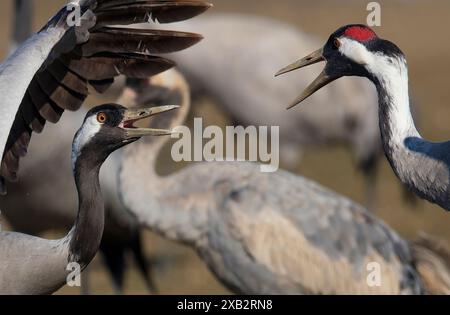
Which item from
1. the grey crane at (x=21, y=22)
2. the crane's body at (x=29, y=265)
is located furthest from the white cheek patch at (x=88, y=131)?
the grey crane at (x=21, y=22)

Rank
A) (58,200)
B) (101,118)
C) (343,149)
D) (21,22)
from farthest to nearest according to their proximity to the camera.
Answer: (343,149)
(21,22)
(58,200)
(101,118)

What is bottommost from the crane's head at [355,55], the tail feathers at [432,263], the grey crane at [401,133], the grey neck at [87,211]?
the tail feathers at [432,263]

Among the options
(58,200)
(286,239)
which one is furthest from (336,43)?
(58,200)

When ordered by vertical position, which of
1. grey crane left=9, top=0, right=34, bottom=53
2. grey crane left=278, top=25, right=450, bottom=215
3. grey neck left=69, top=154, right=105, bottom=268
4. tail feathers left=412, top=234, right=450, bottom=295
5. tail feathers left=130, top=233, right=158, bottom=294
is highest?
grey crane left=9, top=0, right=34, bottom=53

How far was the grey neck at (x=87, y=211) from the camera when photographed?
15.5ft

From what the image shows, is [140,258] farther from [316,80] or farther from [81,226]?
[316,80]

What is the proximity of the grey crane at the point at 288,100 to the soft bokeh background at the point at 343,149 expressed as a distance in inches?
22.9

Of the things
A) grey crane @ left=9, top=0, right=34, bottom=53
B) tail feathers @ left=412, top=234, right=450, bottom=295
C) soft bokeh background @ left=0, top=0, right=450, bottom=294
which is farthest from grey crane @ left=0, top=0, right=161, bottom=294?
tail feathers @ left=412, top=234, right=450, bottom=295

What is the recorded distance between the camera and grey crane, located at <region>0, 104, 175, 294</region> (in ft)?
15.5

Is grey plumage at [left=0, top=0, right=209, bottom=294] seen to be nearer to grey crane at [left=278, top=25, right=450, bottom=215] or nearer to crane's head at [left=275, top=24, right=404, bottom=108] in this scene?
crane's head at [left=275, top=24, right=404, bottom=108]

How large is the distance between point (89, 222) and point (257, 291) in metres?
1.29

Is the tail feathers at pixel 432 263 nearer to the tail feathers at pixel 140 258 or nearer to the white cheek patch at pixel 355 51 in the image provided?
the white cheek patch at pixel 355 51

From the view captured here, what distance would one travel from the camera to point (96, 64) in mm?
5172

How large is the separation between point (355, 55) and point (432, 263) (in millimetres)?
1425
